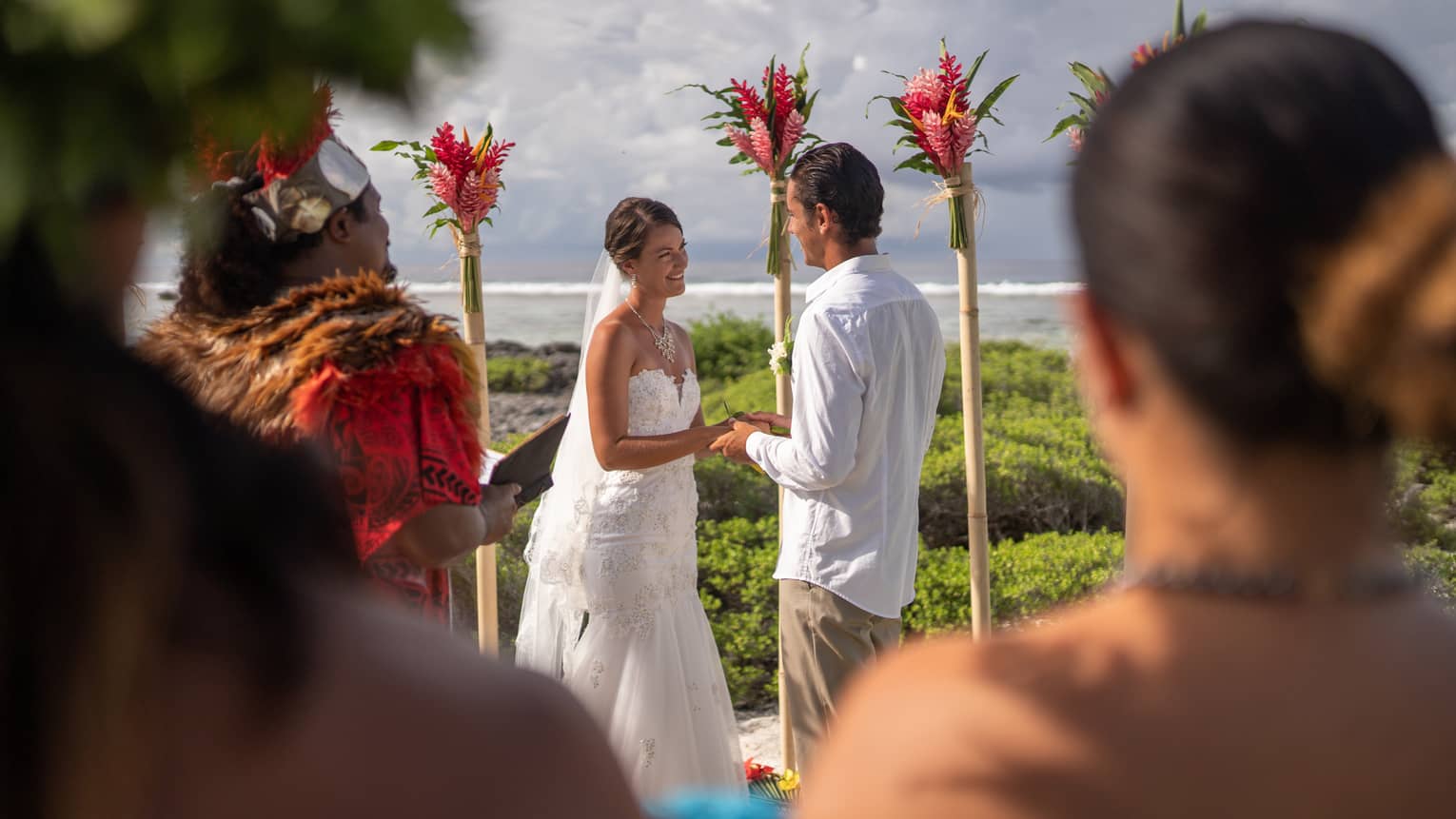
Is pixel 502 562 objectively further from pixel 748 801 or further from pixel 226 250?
pixel 748 801

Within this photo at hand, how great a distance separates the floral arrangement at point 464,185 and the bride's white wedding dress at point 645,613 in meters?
0.59

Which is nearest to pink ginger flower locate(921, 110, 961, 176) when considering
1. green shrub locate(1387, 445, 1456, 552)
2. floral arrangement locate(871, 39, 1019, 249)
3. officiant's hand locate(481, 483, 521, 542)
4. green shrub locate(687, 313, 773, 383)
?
floral arrangement locate(871, 39, 1019, 249)

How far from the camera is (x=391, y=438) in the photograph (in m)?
2.55

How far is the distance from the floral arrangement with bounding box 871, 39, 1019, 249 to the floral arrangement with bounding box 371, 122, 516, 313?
1.60 metres

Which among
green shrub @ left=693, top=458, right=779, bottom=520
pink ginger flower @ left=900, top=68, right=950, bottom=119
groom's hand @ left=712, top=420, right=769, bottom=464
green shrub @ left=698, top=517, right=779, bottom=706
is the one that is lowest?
green shrub @ left=698, top=517, right=779, bottom=706

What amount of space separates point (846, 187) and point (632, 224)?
0.99 metres

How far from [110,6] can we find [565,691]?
59cm

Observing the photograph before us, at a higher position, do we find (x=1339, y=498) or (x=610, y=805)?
(x=1339, y=498)

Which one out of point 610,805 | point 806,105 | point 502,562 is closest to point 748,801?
point 610,805

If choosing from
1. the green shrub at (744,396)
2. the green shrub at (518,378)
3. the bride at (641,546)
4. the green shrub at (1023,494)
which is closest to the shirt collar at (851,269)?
the bride at (641,546)

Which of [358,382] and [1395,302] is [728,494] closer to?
[358,382]

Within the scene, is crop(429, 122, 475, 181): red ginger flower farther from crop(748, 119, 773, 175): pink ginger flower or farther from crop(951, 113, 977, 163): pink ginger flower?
crop(951, 113, 977, 163): pink ginger flower

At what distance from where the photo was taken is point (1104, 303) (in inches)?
43.0

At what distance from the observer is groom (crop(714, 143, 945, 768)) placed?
4.15 metres
